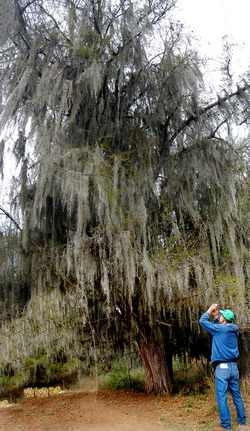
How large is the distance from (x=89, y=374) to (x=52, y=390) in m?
0.79

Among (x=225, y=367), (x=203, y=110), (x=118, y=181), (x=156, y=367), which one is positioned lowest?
(x=156, y=367)

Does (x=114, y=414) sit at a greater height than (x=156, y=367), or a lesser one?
lesser

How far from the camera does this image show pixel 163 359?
7477mm

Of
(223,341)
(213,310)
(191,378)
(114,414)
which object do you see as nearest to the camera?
(223,341)

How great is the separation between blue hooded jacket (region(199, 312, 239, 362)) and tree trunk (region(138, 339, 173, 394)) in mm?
2846

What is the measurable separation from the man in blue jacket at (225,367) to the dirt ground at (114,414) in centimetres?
52

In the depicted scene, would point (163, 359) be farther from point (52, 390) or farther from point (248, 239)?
point (52, 390)

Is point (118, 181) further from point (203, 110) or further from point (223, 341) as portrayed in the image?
point (223, 341)

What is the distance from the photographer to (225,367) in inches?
180

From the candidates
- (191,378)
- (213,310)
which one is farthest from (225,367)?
(191,378)

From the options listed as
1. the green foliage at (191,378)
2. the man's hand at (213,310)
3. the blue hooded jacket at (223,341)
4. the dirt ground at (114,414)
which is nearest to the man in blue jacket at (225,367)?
the blue hooded jacket at (223,341)

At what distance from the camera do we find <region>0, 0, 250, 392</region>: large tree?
253 inches

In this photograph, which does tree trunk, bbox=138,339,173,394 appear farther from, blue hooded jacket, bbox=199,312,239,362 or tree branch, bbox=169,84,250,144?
tree branch, bbox=169,84,250,144

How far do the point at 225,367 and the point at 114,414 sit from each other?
2167 mm
